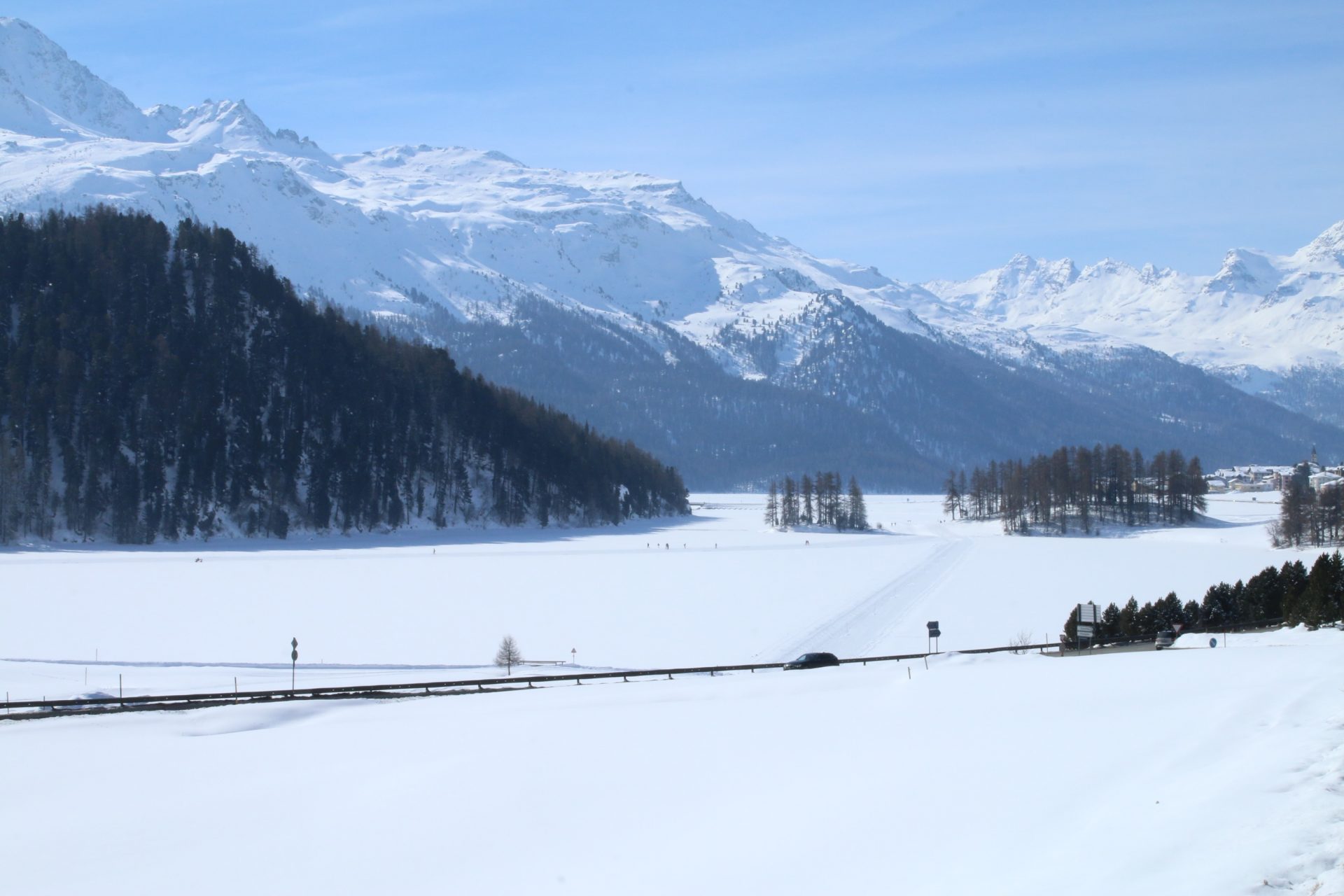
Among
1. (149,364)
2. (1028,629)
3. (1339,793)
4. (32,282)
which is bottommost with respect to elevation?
(1028,629)

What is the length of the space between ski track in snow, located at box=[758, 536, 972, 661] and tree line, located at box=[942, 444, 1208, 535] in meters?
61.4

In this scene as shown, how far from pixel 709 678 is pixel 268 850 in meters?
20.0

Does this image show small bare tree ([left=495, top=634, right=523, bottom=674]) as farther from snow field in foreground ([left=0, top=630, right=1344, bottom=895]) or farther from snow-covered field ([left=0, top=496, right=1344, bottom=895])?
snow field in foreground ([left=0, top=630, right=1344, bottom=895])

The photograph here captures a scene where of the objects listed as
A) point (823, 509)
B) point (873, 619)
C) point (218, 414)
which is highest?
point (218, 414)

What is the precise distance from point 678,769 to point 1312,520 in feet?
328

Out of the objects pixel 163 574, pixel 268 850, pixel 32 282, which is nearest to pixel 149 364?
pixel 32 282

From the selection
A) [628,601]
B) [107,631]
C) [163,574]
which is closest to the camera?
[107,631]

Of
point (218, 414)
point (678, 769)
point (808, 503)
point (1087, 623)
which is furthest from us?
point (808, 503)

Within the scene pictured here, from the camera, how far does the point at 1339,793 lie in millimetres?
14695

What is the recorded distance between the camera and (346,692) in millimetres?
35312

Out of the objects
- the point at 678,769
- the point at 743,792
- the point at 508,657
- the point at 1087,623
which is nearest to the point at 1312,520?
the point at 1087,623

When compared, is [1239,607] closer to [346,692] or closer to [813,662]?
[813,662]

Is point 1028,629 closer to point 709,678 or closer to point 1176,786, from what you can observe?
point 709,678

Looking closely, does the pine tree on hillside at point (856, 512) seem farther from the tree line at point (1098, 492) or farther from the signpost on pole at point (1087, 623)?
the signpost on pole at point (1087, 623)
